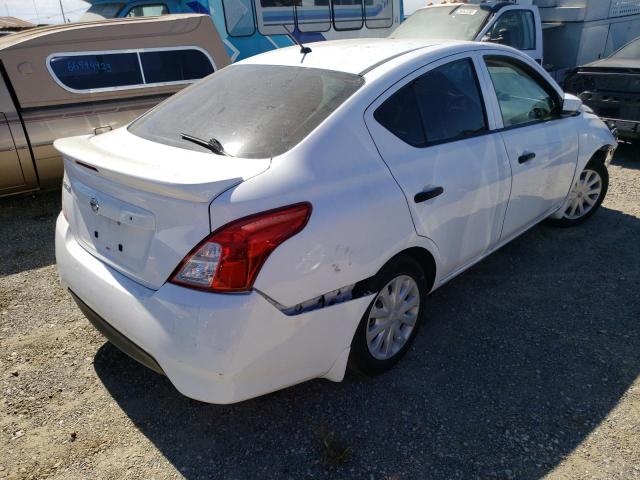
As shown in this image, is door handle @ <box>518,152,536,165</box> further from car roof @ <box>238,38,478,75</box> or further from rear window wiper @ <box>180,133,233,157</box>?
rear window wiper @ <box>180,133,233,157</box>

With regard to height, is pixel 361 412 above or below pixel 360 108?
below

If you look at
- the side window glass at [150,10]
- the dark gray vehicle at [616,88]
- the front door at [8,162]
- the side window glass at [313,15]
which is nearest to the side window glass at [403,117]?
the front door at [8,162]

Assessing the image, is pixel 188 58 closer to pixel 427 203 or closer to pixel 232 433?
pixel 427 203

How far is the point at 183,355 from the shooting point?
2.00 m

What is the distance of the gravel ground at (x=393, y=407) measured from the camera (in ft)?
7.43

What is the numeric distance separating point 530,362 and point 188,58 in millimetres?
4858

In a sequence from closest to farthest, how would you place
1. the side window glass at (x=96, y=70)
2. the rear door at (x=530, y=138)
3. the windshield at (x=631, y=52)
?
the rear door at (x=530, y=138) → the side window glass at (x=96, y=70) → the windshield at (x=631, y=52)

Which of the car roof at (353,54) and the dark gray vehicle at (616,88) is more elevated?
the car roof at (353,54)

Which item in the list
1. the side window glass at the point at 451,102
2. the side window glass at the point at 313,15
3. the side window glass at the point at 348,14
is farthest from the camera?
the side window glass at the point at 348,14

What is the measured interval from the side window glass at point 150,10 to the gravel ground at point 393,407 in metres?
5.60

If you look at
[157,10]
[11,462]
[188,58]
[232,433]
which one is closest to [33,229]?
[188,58]

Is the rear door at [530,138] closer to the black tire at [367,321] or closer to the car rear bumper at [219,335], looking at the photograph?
the black tire at [367,321]

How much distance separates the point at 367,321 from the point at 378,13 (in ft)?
26.2

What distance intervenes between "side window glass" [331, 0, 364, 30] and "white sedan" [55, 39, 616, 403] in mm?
5676
